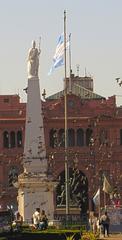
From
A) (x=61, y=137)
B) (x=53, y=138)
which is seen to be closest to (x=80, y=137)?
(x=61, y=137)

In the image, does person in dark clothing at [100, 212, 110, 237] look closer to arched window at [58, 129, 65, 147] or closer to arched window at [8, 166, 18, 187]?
arched window at [8, 166, 18, 187]

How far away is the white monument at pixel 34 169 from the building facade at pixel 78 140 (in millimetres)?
31190

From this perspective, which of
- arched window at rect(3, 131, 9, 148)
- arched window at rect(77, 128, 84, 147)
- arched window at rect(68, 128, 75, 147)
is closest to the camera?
arched window at rect(68, 128, 75, 147)

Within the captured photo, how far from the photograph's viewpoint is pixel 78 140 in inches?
4141

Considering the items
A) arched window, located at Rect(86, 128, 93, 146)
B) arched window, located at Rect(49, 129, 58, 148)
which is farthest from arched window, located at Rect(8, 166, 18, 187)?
arched window, located at Rect(86, 128, 93, 146)

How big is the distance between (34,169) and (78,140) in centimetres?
3557

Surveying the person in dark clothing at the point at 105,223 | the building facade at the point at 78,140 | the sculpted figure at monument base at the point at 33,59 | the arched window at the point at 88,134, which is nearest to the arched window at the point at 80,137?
the building facade at the point at 78,140

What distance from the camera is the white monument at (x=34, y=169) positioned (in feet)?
227

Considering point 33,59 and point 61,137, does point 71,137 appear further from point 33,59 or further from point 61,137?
point 33,59

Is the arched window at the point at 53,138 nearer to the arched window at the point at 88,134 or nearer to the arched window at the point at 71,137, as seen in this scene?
the arched window at the point at 71,137

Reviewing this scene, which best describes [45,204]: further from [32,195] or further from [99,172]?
[99,172]

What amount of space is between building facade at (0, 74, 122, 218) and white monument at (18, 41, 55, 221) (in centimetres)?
3119

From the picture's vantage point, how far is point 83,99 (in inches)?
4232

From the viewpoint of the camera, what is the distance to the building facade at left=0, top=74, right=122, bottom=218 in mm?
102250
